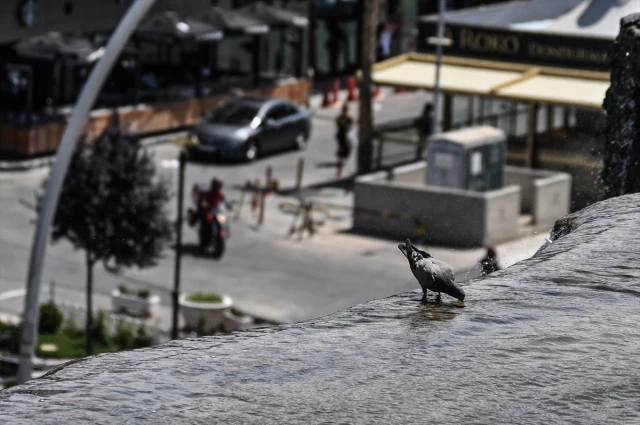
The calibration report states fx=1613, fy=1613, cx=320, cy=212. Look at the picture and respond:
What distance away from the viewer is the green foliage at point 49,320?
77.5ft

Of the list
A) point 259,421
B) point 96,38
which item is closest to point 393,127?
point 96,38

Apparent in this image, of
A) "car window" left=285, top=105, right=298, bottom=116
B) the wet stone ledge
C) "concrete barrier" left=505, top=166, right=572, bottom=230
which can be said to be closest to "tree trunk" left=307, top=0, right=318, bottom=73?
"car window" left=285, top=105, right=298, bottom=116

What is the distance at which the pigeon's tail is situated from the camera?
6270 millimetres

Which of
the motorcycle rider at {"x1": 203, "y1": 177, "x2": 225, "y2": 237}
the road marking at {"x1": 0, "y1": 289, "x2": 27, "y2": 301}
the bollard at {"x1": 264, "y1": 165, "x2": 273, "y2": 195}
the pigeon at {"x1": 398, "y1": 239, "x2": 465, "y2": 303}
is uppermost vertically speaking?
the pigeon at {"x1": 398, "y1": 239, "x2": 465, "y2": 303}

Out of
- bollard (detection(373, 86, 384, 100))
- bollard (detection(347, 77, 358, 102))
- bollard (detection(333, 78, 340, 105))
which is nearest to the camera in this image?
bollard (detection(333, 78, 340, 105))

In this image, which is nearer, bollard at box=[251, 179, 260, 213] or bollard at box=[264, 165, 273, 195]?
bollard at box=[251, 179, 260, 213]

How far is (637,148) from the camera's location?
9727 millimetres

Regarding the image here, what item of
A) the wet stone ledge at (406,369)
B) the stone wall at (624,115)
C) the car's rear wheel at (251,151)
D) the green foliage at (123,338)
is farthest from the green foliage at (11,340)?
the wet stone ledge at (406,369)

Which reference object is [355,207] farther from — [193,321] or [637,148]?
[637,148]

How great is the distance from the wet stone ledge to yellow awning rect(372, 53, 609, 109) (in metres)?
27.2

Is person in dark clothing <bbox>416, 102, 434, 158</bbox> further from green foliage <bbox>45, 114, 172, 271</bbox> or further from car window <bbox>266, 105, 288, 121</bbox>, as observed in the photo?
green foliage <bbox>45, 114, 172, 271</bbox>

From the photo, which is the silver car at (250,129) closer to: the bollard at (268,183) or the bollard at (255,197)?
the bollard at (268,183)

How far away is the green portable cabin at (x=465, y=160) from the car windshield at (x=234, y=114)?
789 centimetres

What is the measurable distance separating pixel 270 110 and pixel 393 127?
3317mm
